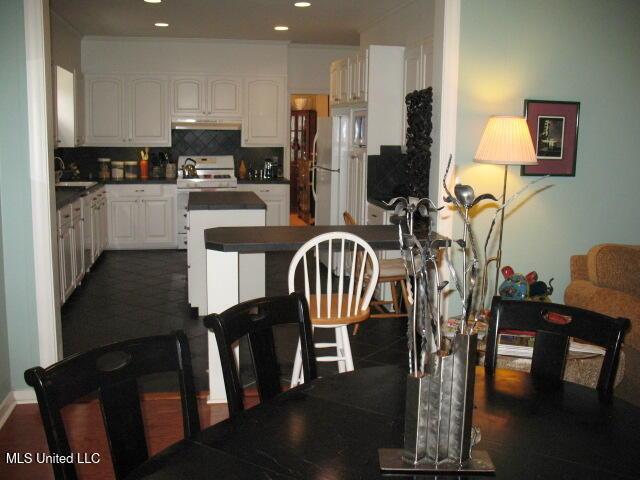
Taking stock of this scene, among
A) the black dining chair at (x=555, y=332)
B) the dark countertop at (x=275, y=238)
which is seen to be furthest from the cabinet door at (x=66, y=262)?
the black dining chair at (x=555, y=332)

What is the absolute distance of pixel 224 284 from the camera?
3.32m

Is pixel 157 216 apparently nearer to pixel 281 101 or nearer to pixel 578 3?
pixel 281 101

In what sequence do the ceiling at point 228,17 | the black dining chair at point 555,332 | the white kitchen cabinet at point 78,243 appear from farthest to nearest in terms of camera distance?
the ceiling at point 228,17
the white kitchen cabinet at point 78,243
the black dining chair at point 555,332

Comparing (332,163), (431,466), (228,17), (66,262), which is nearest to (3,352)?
(66,262)

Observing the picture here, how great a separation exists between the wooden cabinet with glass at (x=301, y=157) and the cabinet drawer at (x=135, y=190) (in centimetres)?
302

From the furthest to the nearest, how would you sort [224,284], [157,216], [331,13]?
1. [157,216]
2. [331,13]
3. [224,284]

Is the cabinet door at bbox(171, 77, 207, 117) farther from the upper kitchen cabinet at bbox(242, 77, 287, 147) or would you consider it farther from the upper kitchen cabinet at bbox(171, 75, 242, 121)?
the upper kitchen cabinet at bbox(242, 77, 287, 147)

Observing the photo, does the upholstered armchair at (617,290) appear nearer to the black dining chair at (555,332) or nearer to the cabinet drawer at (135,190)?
the black dining chair at (555,332)

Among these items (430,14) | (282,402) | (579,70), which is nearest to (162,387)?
(282,402)

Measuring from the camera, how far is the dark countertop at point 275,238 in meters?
3.13

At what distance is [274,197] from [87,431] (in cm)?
531

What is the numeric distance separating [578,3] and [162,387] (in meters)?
3.11

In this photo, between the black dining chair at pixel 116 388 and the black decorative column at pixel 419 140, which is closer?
the black dining chair at pixel 116 388

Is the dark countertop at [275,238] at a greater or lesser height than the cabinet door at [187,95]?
lesser
